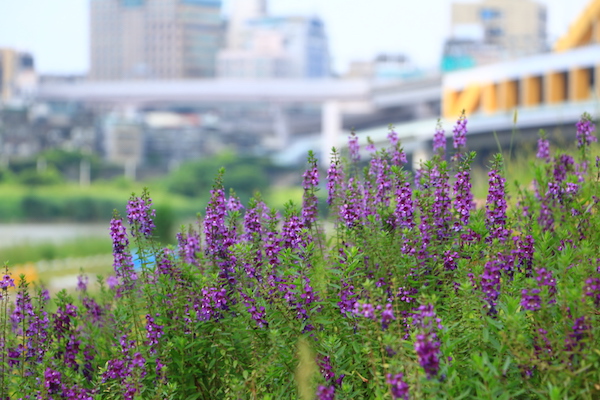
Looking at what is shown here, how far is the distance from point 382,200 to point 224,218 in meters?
0.86

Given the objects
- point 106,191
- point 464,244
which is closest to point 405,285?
point 464,244

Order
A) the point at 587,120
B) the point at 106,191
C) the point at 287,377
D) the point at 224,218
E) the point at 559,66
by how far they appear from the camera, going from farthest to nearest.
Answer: the point at 106,191, the point at 559,66, the point at 587,120, the point at 224,218, the point at 287,377

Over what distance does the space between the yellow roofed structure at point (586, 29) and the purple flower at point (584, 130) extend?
180ft

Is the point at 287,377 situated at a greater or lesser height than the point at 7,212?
greater

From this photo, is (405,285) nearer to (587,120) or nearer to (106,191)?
(587,120)

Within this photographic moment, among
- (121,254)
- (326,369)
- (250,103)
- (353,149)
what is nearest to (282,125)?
(250,103)

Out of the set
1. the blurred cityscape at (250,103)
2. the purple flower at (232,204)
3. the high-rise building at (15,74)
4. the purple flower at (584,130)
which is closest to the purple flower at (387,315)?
the purple flower at (232,204)

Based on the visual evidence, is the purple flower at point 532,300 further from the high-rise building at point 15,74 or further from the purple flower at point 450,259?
the high-rise building at point 15,74

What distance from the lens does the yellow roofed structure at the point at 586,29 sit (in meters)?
57.7

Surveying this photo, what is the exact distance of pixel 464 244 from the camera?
4055 mm

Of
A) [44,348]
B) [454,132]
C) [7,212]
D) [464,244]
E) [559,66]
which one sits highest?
[559,66]

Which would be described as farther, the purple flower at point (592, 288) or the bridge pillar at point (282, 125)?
the bridge pillar at point (282, 125)

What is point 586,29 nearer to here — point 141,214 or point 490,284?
point 141,214

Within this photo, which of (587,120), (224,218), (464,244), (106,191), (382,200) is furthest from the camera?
(106,191)
